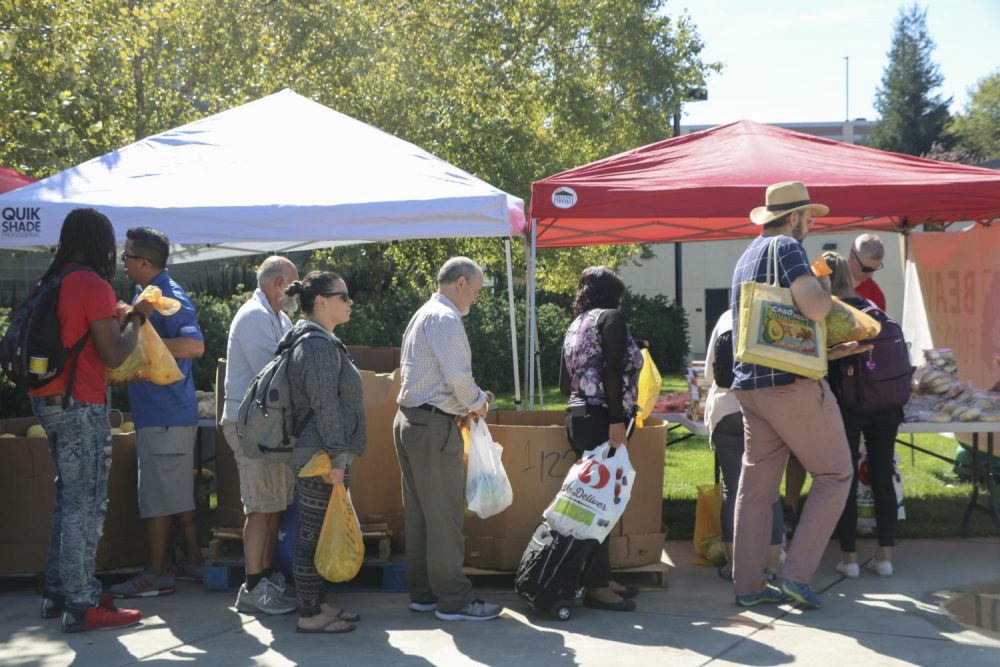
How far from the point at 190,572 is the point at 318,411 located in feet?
6.28

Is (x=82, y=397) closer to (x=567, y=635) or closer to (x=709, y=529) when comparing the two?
(x=567, y=635)

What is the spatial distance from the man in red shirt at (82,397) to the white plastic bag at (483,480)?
66.5 inches

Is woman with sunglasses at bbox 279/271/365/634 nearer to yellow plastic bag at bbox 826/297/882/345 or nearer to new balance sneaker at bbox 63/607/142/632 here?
new balance sneaker at bbox 63/607/142/632

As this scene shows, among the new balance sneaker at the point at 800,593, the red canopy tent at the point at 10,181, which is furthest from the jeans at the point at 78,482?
the new balance sneaker at the point at 800,593

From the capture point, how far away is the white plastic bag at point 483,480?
5258 millimetres

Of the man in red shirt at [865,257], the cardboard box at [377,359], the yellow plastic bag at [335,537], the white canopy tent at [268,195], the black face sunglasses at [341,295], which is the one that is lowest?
the yellow plastic bag at [335,537]

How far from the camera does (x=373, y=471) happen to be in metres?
5.98

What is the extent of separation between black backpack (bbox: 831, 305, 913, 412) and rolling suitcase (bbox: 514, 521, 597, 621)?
5.60 ft

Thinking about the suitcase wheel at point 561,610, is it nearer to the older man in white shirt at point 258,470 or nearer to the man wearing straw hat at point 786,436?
the man wearing straw hat at point 786,436

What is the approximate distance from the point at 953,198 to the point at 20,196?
18.0 feet

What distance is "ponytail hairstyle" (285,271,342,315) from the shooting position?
A: 4930mm

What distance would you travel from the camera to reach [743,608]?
17.7 feet

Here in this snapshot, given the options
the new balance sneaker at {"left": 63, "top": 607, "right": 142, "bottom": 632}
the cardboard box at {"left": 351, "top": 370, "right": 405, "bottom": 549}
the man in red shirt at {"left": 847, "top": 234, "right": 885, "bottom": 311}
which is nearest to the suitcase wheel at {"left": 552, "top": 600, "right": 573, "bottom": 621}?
the cardboard box at {"left": 351, "top": 370, "right": 405, "bottom": 549}

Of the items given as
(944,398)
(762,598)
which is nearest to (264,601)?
(762,598)
